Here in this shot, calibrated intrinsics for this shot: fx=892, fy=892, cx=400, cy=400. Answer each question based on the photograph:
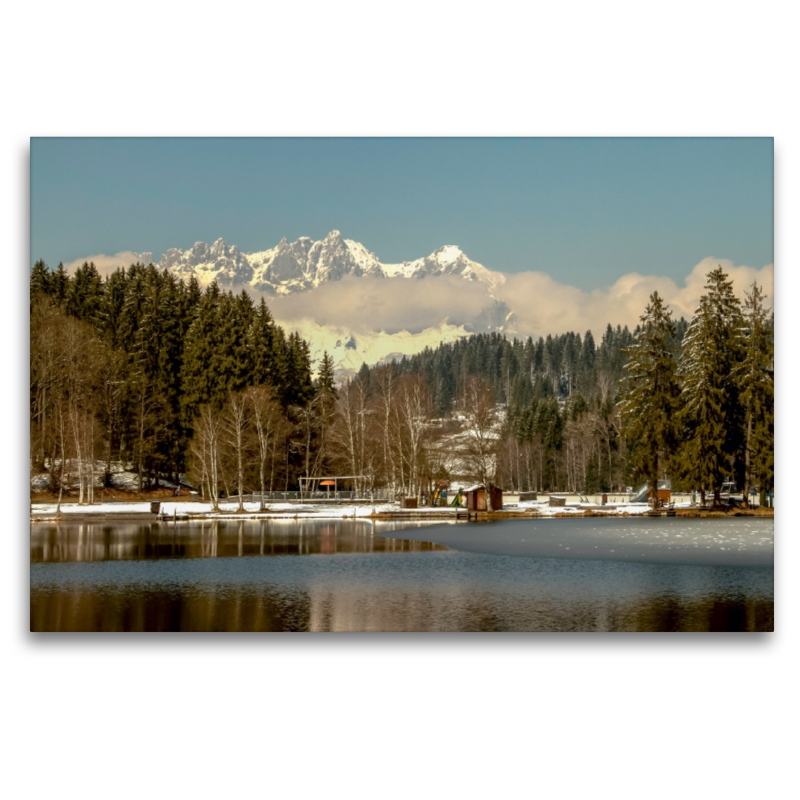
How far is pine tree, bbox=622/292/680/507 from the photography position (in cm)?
2504

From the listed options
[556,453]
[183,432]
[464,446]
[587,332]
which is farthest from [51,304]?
[556,453]

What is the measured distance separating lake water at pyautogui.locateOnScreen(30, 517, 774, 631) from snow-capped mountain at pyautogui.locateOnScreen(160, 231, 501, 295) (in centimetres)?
568

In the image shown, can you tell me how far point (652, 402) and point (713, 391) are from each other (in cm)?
911

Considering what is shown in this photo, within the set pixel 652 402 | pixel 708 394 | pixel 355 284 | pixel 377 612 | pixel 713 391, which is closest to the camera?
pixel 377 612

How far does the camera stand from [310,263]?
55.1 ft

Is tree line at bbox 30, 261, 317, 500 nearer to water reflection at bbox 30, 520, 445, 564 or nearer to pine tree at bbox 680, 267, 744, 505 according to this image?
water reflection at bbox 30, 520, 445, 564

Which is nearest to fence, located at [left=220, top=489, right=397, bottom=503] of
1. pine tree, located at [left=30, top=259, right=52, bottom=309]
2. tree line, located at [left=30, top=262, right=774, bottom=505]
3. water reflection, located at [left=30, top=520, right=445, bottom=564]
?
tree line, located at [left=30, top=262, right=774, bottom=505]

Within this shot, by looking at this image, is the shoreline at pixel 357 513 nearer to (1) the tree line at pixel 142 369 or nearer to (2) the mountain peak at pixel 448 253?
(1) the tree line at pixel 142 369

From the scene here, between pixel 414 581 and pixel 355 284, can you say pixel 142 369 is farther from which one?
pixel 414 581

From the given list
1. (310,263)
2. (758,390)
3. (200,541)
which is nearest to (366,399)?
(200,541)

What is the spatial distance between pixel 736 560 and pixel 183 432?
95.1ft

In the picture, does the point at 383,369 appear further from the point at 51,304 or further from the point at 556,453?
the point at 556,453

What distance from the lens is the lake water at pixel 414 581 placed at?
44.2ft
